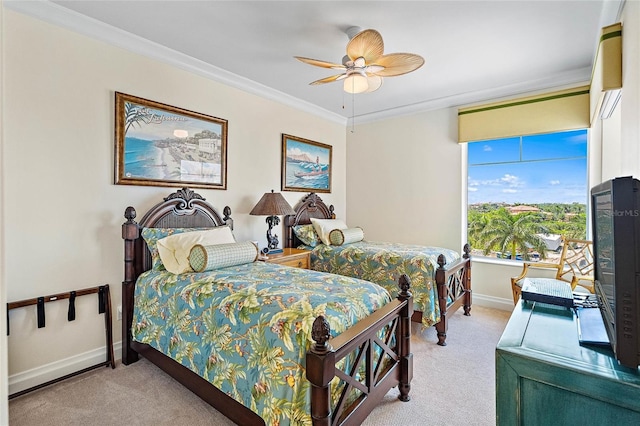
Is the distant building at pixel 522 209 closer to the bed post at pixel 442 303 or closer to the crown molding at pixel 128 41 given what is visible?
the bed post at pixel 442 303

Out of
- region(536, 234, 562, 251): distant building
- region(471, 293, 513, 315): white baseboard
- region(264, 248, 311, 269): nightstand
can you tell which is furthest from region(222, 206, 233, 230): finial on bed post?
region(536, 234, 562, 251): distant building

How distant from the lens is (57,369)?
229cm

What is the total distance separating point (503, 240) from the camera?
391 centimetres

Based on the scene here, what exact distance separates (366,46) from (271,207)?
6.27 ft

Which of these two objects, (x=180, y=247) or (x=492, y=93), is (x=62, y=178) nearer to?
(x=180, y=247)

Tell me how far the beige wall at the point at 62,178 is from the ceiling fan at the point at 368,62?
1.63 meters

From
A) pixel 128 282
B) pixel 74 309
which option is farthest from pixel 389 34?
pixel 74 309

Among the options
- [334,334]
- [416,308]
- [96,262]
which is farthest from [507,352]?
[96,262]

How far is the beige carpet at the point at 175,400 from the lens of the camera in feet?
6.19

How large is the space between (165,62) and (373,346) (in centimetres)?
302

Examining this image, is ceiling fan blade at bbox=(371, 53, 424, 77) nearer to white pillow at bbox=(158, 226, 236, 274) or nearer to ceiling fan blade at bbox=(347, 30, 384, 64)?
ceiling fan blade at bbox=(347, 30, 384, 64)

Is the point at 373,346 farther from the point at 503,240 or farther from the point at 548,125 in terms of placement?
the point at 548,125

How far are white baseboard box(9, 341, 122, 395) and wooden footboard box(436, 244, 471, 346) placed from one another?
289cm

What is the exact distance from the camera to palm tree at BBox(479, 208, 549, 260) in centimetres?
375
